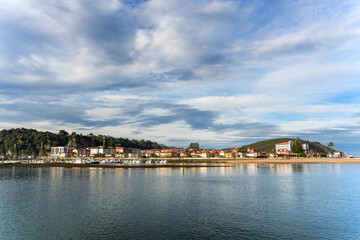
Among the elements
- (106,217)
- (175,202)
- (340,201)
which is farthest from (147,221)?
(340,201)

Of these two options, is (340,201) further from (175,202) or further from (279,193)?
(175,202)

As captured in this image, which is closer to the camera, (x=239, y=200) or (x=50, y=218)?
(x=50, y=218)

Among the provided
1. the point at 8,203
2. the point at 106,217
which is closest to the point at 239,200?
the point at 106,217

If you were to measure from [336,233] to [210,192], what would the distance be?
890 inches

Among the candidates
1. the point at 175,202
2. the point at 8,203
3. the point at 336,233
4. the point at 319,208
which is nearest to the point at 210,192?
the point at 175,202

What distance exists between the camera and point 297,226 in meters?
24.1

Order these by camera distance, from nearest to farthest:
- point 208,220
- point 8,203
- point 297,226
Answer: point 297,226 → point 208,220 → point 8,203

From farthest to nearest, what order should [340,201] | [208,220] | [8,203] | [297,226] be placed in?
1. [340,201]
2. [8,203]
3. [208,220]
4. [297,226]

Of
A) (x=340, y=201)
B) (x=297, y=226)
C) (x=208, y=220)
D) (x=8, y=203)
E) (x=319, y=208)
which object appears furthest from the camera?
(x=340, y=201)

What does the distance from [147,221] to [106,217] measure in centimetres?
496

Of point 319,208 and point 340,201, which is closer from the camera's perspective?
point 319,208

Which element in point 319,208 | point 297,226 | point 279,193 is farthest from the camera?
point 279,193

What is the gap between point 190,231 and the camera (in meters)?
22.6

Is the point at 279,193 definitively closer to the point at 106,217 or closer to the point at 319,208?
the point at 319,208
